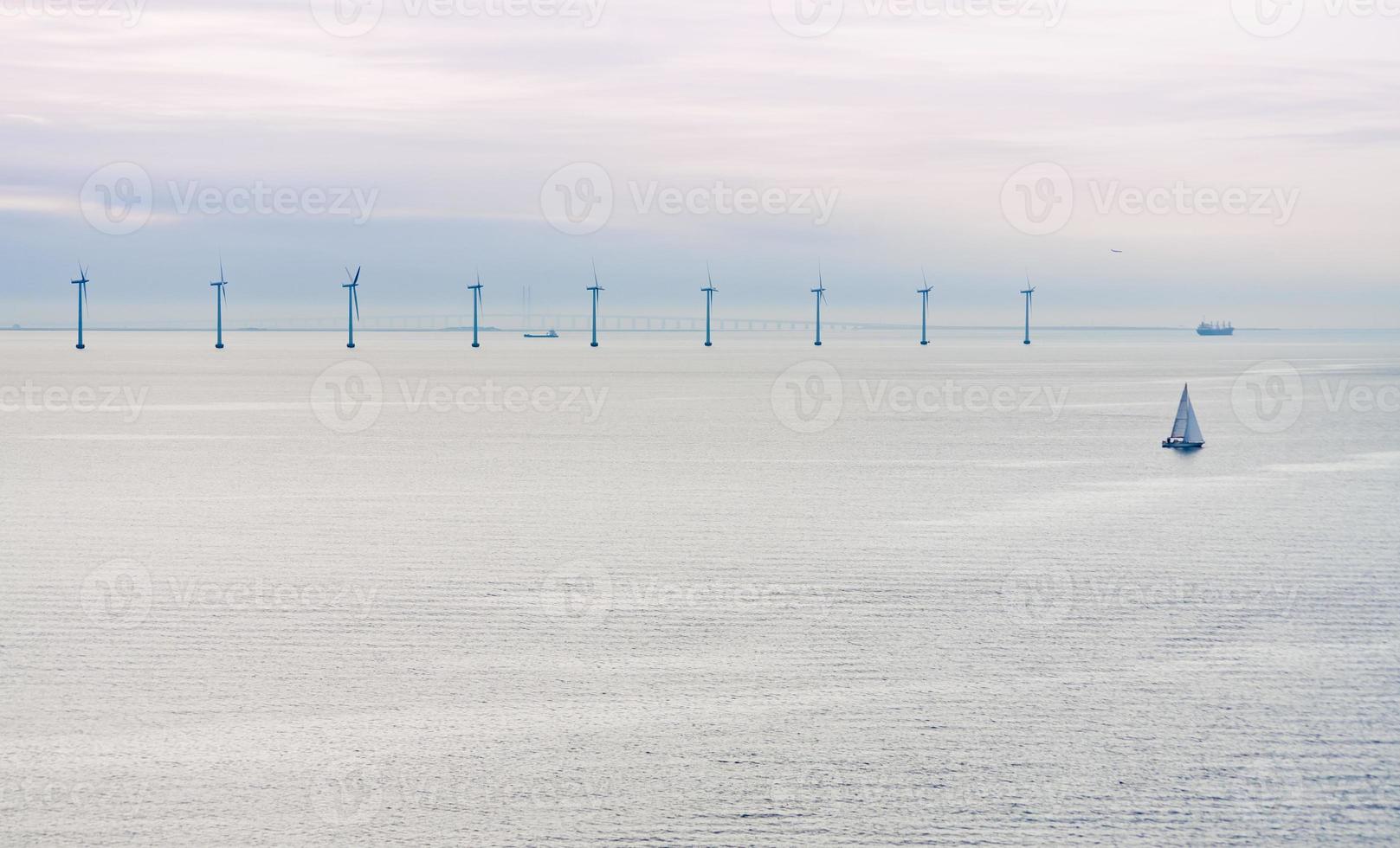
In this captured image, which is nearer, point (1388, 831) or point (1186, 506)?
point (1388, 831)

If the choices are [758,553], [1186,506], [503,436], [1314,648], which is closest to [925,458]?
[1186,506]

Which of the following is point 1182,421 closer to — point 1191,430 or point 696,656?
point 1191,430

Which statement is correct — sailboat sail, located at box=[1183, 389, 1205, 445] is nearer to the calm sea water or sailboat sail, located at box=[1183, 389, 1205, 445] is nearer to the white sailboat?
the white sailboat

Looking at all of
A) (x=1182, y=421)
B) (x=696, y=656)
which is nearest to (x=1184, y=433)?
(x=1182, y=421)

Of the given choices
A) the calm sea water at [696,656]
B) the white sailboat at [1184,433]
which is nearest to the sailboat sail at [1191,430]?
the white sailboat at [1184,433]

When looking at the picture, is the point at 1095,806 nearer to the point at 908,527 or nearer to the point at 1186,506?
the point at 908,527
